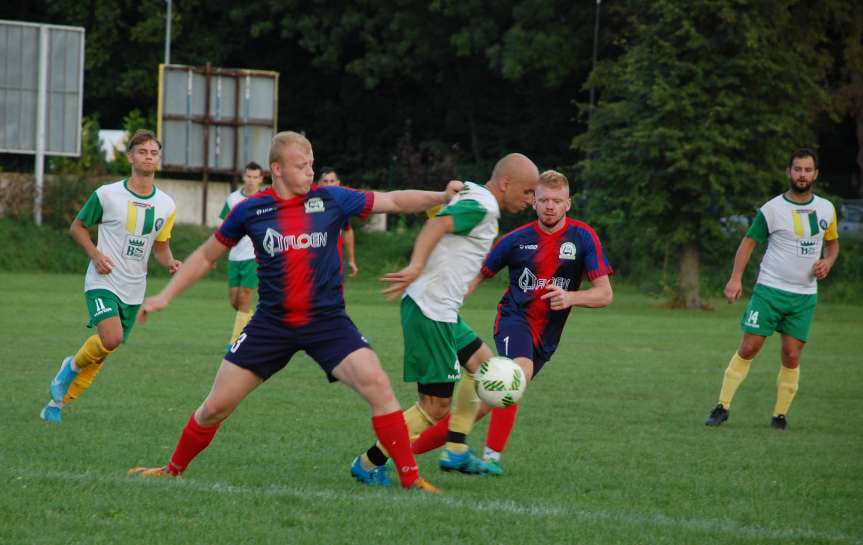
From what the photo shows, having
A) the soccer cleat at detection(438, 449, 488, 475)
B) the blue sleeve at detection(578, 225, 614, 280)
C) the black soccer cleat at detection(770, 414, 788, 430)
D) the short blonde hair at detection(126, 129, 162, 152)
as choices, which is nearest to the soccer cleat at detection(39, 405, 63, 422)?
the short blonde hair at detection(126, 129, 162, 152)

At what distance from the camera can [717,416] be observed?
36.7 feet

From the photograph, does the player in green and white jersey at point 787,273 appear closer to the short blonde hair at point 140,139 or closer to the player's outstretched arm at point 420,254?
the player's outstretched arm at point 420,254

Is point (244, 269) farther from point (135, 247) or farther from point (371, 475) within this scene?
point (371, 475)

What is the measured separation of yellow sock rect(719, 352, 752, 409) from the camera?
11320 millimetres

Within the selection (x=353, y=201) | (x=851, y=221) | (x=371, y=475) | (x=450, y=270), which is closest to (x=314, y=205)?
(x=353, y=201)

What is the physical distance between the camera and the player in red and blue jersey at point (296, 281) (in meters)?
7.00

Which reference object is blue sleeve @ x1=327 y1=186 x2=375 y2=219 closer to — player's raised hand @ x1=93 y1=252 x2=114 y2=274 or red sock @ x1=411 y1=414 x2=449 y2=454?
red sock @ x1=411 y1=414 x2=449 y2=454

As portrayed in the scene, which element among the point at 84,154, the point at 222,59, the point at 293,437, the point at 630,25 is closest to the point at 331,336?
the point at 293,437

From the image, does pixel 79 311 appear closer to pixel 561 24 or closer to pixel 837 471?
pixel 837 471

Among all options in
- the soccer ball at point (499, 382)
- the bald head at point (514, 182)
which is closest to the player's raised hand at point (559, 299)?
the soccer ball at point (499, 382)

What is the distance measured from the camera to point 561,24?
46.6 metres

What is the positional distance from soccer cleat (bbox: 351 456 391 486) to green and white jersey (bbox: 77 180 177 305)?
128 inches

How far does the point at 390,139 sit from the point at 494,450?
1847 inches

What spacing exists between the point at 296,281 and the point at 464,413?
1.76 meters
